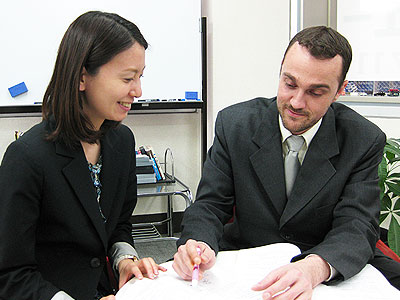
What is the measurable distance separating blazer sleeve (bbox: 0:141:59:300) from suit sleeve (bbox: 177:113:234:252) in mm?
411

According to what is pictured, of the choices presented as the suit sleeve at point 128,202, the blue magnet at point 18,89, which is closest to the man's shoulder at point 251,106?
the suit sleeve at point 128,202

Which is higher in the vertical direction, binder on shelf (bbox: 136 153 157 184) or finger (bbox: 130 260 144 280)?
finger (bbox: 130 260 144 280)

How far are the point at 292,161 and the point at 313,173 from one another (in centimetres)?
8

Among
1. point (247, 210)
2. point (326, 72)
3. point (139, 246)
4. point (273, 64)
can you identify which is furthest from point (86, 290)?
point (273, 64)

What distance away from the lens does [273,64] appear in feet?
11.3

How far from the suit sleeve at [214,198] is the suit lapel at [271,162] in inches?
4.5

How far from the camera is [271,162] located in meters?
1.50

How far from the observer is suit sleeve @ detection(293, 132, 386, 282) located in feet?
3.95

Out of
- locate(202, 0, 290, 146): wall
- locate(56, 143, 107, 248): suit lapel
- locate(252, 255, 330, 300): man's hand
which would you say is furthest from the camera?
locate(202, 0, 290, 146): wall

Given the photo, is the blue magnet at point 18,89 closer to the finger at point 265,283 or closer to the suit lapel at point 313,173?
the suit lapel at point 313,173

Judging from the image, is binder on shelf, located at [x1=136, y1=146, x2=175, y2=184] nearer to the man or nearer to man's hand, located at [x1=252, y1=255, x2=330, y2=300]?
the man

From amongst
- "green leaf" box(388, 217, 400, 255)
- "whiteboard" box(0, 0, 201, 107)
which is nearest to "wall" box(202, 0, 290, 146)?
"whiteboard" box(0, 0, 201, 107)

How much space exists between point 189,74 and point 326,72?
211 centimetres

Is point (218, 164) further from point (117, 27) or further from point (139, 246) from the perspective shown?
point (139, 246)
